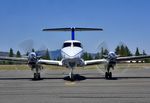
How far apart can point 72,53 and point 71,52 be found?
18 centimetres

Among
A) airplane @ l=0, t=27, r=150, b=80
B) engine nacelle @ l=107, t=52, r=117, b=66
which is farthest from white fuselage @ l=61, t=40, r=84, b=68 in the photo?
engine nacelle @ l=107, t=52, r=117, b=66

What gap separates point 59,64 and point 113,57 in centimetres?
456

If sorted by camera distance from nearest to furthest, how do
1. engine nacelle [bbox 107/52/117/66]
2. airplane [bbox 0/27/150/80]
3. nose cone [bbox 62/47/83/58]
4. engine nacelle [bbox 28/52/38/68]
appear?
nose cone [bbox 62/47/83/58]
airplane [bbox 0/27/150/80]
engine nacelle [bbox 28/52/38/68]
engine nacelle [bbox 107/52/117/66]

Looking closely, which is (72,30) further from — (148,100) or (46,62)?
(148,100)

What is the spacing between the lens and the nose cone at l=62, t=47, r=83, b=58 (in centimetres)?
2952

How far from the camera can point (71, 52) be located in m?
29.8

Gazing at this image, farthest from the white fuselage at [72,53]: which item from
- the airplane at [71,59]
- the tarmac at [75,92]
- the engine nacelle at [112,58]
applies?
the tarmac at [75,92]

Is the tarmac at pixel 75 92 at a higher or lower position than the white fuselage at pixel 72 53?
lower

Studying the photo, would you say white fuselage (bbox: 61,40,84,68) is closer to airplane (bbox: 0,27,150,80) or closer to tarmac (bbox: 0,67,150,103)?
airplane (bbox: 0,27,150,80)

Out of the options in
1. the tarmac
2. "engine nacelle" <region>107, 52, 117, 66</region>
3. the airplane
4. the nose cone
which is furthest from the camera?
"engine nacelle" <region>107, 52, 117, 66</region>

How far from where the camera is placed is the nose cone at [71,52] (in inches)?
1162

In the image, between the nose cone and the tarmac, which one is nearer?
the tarmac

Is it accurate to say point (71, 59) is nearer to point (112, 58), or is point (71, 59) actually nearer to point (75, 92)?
point (112, 58)

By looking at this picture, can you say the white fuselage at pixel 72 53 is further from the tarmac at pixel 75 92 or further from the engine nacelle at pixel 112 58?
Result: the tarmac at pixel 75 92
